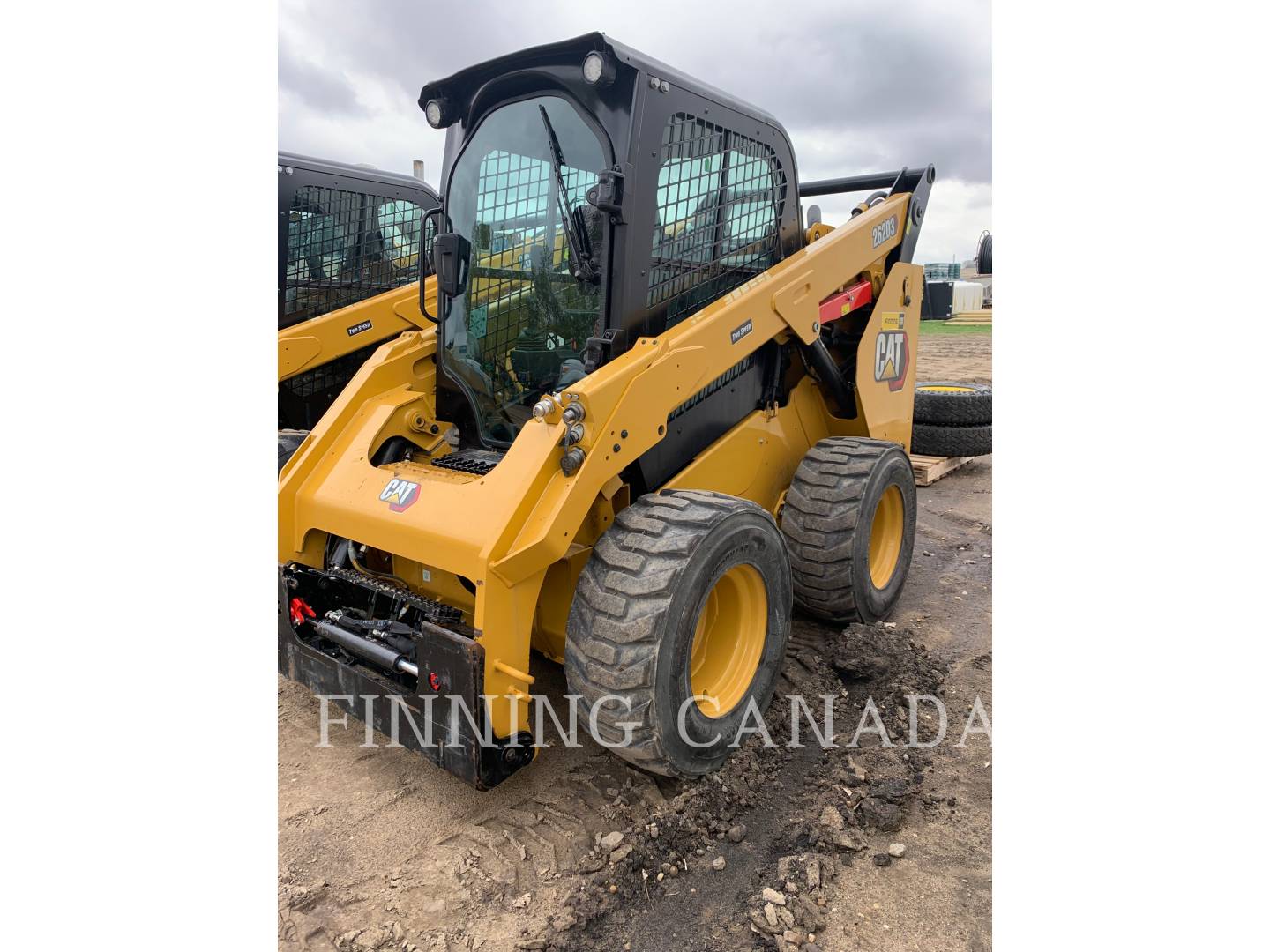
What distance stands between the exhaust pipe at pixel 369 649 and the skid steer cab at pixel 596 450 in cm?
1

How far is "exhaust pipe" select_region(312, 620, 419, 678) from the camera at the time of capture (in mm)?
2689

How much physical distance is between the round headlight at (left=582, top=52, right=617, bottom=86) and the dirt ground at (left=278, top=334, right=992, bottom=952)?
2484mm

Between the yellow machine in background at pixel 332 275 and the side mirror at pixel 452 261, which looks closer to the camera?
the side mirror at pixel 452 261

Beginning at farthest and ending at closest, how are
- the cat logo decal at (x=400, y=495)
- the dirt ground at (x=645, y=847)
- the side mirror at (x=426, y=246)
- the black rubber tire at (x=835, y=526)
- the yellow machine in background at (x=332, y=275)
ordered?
the yellow machine in background at (x=332, y=275) < the black rubber tire at (x=835, y=526) < the side mirror at (x=426, y=246) < the cat logo decal at (x=400, y=495) < the dirt ground at (x=645, y=847)

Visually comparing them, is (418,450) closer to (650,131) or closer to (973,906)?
(650,131)

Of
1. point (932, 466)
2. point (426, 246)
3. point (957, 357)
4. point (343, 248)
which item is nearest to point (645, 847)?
point (426, 246)

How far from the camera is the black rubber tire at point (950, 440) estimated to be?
7.15 meters

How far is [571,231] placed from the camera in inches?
126

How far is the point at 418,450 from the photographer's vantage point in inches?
149

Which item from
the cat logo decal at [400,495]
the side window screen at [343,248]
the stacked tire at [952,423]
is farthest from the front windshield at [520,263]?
the stacked tire at [952,423]

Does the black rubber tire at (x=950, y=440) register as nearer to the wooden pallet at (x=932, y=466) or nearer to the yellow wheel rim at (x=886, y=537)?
the wooden pallet at (x=932, y=466)

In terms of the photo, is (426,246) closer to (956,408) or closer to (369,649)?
(369,649)

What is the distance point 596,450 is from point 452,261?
1.36 m

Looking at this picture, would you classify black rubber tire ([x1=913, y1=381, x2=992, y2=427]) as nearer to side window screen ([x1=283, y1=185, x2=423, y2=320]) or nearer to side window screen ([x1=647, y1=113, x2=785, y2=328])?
side window screen ([x1=647, y1=113, x2=785, y2=328])
